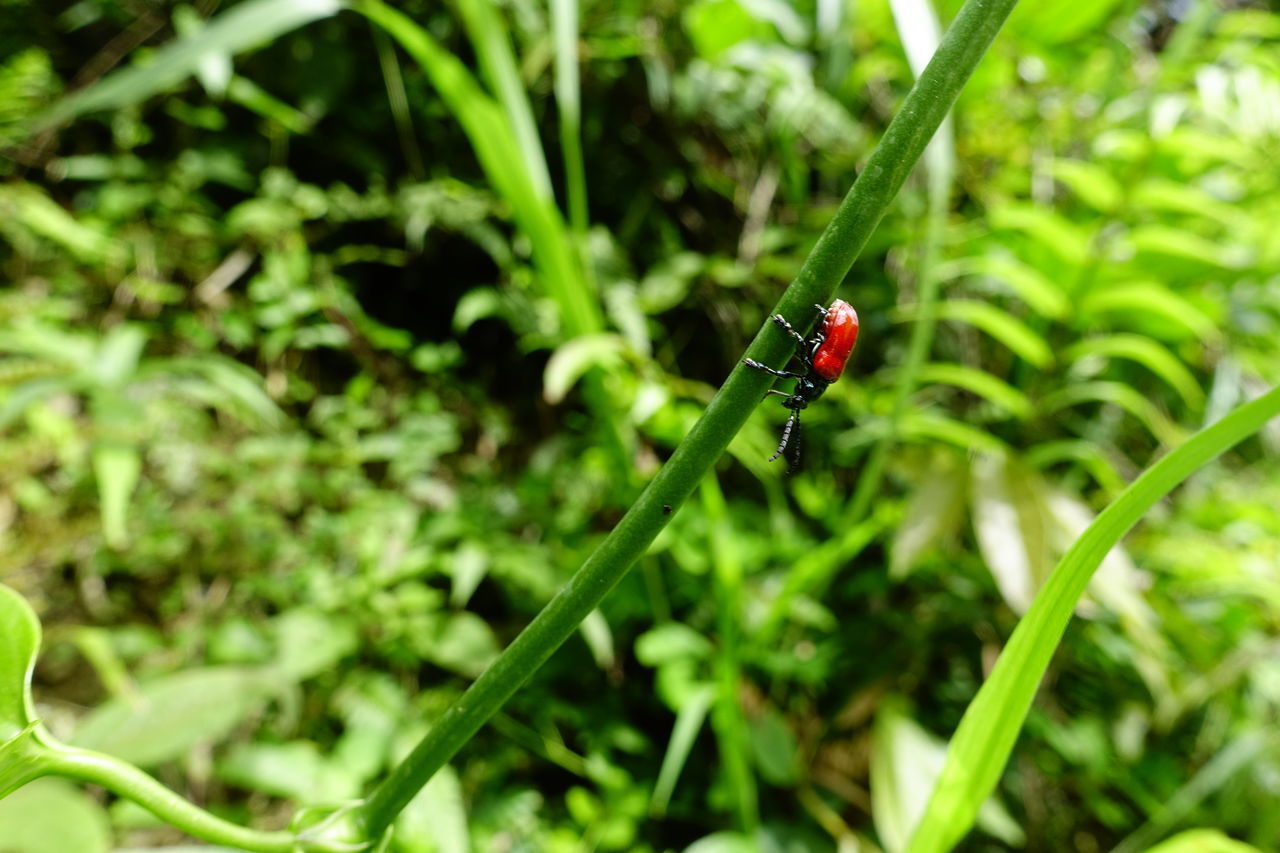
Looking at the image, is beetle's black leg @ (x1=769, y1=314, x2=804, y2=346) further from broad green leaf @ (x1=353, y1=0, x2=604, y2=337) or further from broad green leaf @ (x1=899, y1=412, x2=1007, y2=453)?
broad green leaf @ (x1=899, y1=412, x2=1007, y2=453)

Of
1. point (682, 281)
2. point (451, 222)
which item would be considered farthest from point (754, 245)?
point (451, 222)

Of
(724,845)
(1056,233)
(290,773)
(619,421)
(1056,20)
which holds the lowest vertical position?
(290,773)

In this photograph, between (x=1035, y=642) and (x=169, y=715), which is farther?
(x=169, y=715)

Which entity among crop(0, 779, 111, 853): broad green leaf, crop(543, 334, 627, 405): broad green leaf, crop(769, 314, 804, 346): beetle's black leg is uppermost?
crop(769, 314, 804, 346): beetle's black leg

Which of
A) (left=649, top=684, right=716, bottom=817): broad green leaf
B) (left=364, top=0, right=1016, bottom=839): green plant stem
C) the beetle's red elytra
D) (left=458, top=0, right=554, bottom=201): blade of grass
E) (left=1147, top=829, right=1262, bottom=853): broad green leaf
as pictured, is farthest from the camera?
(left=649, top=684, right=716, bottom=817): broad green leaf

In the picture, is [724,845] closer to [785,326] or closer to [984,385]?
[984,385]

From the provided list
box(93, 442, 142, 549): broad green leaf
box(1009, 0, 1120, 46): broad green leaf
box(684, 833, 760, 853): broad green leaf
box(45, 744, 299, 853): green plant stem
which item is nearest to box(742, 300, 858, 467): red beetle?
box(45, 744, 299, 853): green plant stem

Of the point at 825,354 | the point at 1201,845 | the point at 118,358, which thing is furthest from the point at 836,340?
the point at 118,358

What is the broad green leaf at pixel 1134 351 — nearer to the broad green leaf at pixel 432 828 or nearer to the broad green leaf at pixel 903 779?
the broad green leaf at pixel 903 779
